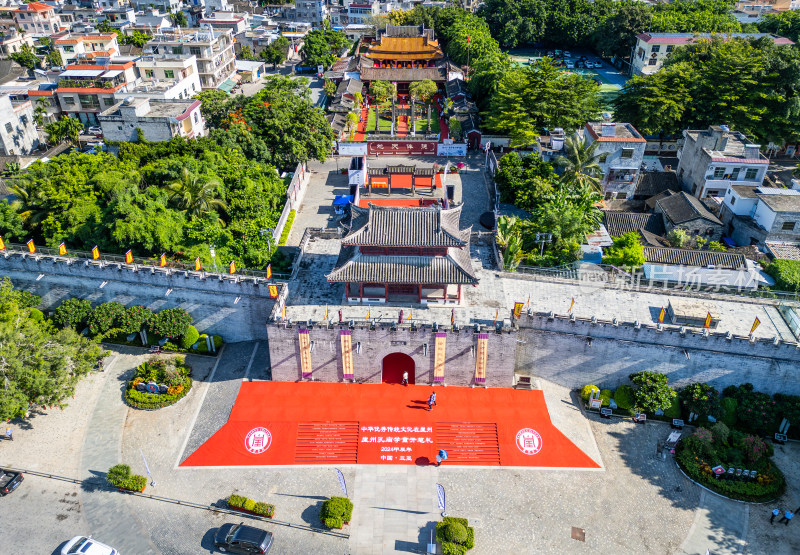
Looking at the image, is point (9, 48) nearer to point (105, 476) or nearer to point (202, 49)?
point (202, 49)

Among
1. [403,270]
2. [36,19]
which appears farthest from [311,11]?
[403,270]

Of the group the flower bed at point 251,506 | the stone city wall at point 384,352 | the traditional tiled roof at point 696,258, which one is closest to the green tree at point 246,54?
the stone city wall at point 384,352

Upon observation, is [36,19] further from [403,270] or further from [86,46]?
[403,270]

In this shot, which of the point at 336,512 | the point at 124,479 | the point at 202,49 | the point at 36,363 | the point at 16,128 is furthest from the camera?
the point at 202,49

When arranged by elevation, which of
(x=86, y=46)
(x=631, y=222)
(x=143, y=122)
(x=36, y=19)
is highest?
(x=36, y=19)

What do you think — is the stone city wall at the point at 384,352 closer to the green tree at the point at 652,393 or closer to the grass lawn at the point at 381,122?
the green tree at the point at 652,393
